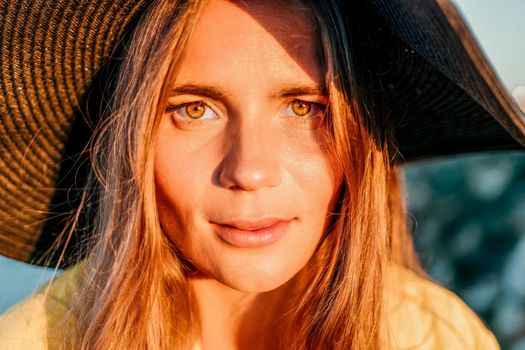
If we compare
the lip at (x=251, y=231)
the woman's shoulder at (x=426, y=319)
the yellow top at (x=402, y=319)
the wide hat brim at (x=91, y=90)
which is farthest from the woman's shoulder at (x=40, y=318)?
the woman's shoulder at (x=426, y=319)

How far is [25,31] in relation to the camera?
154 cm

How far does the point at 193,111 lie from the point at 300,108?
226 millimetres

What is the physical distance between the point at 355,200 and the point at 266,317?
0.43 meters

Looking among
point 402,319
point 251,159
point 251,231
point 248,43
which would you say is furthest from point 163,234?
point 402,319

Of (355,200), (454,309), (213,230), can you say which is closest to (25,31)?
(213,230)

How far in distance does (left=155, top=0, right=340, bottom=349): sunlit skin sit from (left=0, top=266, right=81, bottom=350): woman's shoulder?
Result: 15.5 inches

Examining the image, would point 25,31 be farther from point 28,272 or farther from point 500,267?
point 500,267

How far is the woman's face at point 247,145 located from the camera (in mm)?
1536

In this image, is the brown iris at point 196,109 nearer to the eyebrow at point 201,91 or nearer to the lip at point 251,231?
the eyebrow at point 201,91

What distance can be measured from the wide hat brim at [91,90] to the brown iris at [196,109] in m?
0.21

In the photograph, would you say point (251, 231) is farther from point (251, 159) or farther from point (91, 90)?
point (91, 90)

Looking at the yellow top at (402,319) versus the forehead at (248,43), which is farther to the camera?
the yellow top at (402,319)

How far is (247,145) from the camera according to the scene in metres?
1.52

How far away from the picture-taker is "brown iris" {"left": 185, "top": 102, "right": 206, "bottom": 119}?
1.60 m
